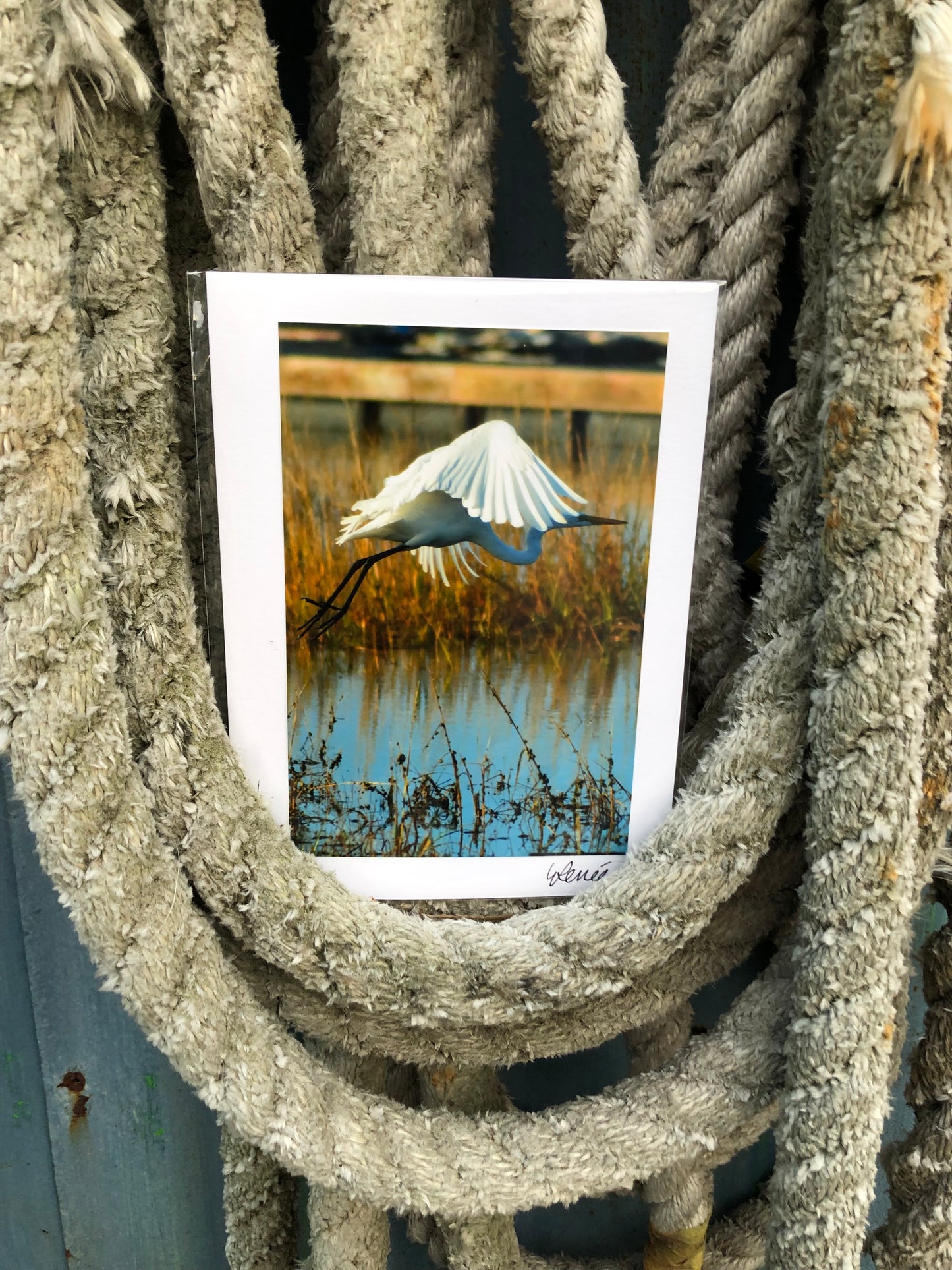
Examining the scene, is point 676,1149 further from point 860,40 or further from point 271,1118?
point 860,40

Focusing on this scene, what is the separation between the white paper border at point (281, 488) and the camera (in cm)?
32

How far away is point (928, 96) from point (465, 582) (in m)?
0.24

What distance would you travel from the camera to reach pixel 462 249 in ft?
1.21

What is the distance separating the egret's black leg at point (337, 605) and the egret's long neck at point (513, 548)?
1.4 inches

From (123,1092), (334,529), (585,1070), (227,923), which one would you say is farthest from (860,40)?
(123,1092)

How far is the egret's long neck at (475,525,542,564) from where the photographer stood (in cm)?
35

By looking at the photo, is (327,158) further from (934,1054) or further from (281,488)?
(934,1054)

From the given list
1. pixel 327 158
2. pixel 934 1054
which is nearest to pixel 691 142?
pixel 327 158

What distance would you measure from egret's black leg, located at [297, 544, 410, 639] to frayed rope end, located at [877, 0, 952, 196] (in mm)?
235

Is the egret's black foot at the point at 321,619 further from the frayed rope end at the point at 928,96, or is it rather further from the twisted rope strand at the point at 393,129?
the frayed rope end at the point at 928,96

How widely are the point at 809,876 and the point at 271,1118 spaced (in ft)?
0.81

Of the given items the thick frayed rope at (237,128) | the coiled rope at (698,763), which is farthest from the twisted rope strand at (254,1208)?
the thick frayed rope at (237,128)

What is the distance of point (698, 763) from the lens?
0.38m
